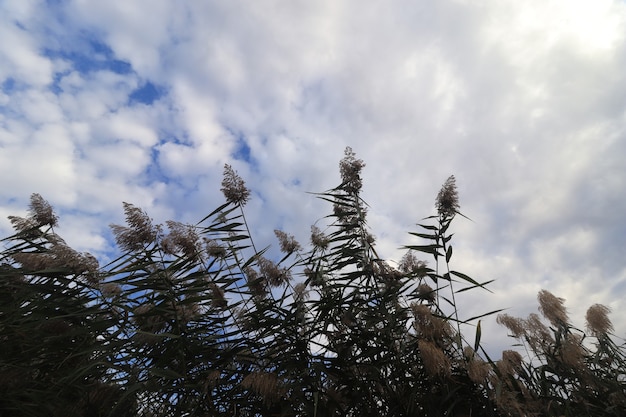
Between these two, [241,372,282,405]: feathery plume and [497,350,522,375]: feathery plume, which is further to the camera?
[497,350,522,375]: feathery plume

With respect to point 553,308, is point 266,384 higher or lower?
lower

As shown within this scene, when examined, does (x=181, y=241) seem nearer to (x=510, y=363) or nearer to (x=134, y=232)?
(x=134, y=232)

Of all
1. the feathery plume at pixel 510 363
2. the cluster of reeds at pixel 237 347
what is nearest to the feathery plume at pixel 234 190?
the cluster of reeds at pixel 237 347

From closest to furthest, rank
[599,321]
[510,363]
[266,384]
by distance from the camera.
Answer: [266,384], [510,363], [599,321]

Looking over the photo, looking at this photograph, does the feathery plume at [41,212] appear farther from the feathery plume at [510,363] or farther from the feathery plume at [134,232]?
the feathery plume at [510,363]

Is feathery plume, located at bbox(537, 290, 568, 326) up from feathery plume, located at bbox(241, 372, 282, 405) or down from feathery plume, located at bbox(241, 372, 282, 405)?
up

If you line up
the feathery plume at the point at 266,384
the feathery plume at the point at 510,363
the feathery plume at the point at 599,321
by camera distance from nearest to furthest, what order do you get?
the feathery plume at the point at 266,384 < the feathery plume at the point at 510,363 < the feathery plume at the point at 599,321

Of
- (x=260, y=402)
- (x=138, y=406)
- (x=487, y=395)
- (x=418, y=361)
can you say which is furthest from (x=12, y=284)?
(x=487, y=395)

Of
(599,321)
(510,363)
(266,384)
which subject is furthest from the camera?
(599,321)

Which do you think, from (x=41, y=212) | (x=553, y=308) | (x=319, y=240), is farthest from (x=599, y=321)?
(x=41, y=212)

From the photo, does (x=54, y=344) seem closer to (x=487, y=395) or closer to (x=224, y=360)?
(x=224, y=360)

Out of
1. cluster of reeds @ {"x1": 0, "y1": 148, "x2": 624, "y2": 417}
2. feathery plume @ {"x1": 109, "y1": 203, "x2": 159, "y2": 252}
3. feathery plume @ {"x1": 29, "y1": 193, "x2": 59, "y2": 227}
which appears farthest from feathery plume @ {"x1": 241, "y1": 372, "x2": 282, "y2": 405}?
feathery plume @ {"x1": 29, "y1": 193, "x2": 59, "y2": 227}

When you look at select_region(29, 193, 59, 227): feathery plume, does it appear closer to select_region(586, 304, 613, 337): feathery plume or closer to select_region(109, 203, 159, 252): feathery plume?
select_region(109, 203, 159, 252): feathery plume

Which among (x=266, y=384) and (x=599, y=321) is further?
(x=599, y=321)
